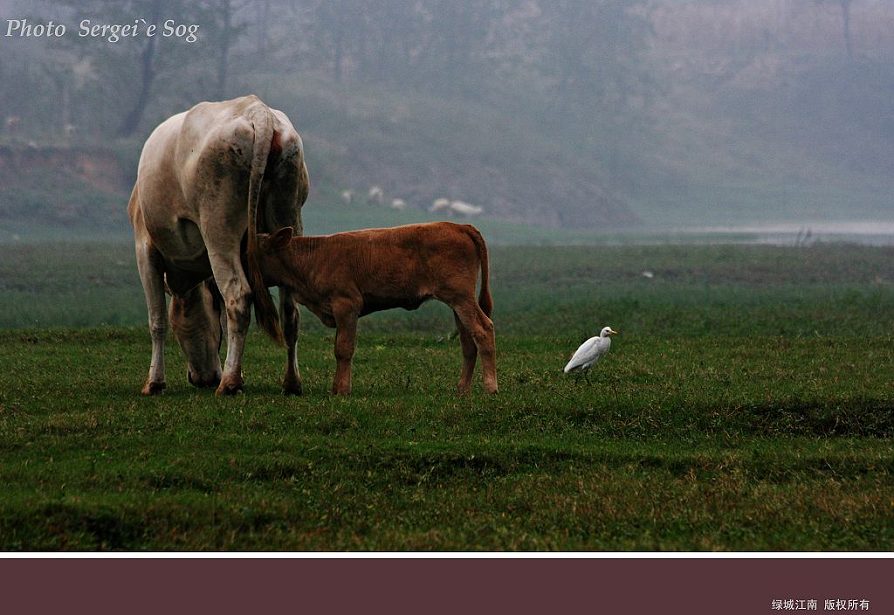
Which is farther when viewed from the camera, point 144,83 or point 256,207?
point 144,83

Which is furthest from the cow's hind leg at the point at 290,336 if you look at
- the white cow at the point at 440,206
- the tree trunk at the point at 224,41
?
the tree trunk at the point at 224,41

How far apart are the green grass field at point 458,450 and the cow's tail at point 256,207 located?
0.71 m

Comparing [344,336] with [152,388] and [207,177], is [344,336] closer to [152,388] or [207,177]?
[207,177]

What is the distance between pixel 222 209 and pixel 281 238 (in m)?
0.54

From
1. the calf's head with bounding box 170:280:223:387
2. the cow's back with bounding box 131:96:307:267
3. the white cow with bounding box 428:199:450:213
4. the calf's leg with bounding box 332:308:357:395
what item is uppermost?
the cow's back with bounding box 131:96:307:267

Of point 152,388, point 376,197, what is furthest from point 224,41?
point 152,388

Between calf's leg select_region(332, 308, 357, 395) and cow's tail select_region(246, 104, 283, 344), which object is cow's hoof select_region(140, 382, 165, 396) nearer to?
cow's tail select_region(246, 104, 283, 344)

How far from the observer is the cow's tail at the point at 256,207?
1059 cm

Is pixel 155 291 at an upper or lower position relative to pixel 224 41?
upper

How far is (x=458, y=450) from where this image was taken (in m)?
9.09

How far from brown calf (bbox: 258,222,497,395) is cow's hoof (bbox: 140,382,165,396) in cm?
153

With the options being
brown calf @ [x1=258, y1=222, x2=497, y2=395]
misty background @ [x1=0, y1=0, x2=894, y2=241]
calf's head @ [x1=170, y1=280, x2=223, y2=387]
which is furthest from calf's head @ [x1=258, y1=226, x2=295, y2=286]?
misty background @ [x1=0, y1=0, x2=894, y2=241]

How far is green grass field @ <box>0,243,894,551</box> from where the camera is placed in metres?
7.51

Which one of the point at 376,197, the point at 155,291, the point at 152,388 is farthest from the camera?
the point at 376,197
